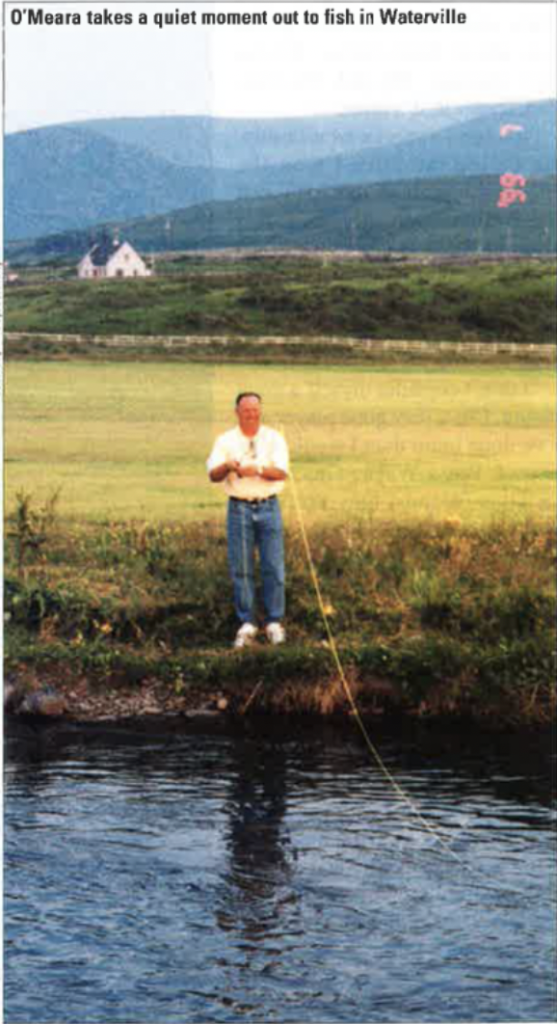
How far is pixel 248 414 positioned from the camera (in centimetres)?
1263

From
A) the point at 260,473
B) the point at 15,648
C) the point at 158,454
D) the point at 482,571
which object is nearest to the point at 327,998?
the point at 260,473

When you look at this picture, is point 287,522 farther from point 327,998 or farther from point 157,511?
point 327,998

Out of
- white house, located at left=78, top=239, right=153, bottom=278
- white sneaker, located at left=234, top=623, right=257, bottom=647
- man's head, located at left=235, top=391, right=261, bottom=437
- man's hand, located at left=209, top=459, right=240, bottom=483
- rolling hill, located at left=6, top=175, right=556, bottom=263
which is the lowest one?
white sneaker, located at left=234, top=623, right=257, bottom=647

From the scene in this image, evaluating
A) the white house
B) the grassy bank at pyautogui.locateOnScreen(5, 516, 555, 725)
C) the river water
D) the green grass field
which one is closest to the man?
the grassy bank at pyautogui.locateOnScreen(5, 516, 555, 725)

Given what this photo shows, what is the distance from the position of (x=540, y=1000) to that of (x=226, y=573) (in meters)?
6.76

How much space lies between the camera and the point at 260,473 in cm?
1284

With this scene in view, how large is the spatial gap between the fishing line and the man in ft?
1.47

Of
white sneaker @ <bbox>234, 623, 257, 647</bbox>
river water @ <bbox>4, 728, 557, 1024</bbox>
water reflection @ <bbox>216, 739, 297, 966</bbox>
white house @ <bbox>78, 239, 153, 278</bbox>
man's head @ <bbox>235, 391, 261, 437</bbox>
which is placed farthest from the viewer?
white house @ <bbox>78, 239, 153, 278</bbox>

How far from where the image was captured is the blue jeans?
13445 millimetres

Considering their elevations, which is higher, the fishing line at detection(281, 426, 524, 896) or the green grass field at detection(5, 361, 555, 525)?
the green grass field at detection(5, 361, 555, 525)

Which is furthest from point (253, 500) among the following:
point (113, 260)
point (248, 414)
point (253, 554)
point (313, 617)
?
point (113, 260)

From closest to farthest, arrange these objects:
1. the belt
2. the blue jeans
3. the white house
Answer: the belt
the blue jeans
the white house

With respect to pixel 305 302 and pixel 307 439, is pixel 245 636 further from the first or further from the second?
pixel 305 302

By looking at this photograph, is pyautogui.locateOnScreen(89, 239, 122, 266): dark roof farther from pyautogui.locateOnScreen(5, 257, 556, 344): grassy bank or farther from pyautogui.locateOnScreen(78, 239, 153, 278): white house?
pyautogui.locateOnScreen(5, 257, 556, 344): grassy bank
